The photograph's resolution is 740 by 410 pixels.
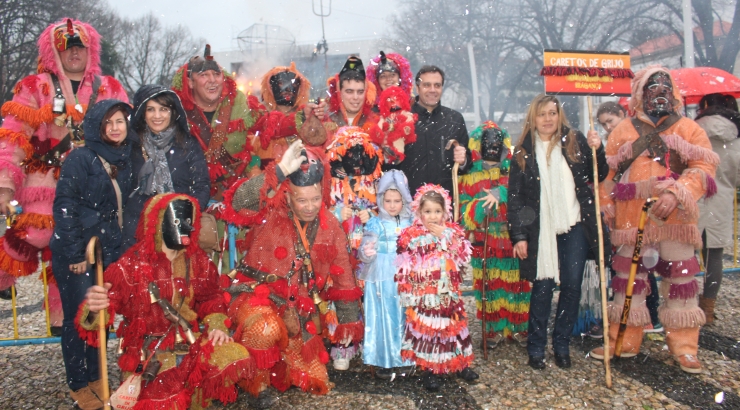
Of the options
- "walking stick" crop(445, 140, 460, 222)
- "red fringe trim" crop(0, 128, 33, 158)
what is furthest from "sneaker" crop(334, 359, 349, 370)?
"red fringe trim" crop(0, 128, 33, 158)

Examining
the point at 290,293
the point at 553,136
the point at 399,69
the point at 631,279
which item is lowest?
the point at 631,279

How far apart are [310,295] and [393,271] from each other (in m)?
0.66

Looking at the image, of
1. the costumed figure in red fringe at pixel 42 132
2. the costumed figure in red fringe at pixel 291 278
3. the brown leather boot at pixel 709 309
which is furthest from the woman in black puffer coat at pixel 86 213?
the brown leather boot at pixel 709 309

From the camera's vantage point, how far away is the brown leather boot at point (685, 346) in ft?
12.7

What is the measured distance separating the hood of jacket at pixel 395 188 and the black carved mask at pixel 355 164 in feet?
0.53

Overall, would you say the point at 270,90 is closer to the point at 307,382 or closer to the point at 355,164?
the point at 355,164

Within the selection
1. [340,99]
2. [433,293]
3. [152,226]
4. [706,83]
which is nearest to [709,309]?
[706,83]

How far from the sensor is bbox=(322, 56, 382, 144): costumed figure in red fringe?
440 cm

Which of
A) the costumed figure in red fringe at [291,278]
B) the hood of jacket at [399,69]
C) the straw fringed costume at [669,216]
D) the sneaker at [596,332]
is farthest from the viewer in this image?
the hood of jacket at [399,69]

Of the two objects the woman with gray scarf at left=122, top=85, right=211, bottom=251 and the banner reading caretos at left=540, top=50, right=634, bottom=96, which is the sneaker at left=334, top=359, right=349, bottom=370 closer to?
the woman with gray scarf at left=122, top=85, right=211, bottom=251

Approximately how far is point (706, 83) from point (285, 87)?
13.7ft

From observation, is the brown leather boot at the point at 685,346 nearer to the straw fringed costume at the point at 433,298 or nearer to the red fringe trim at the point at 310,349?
the straw fringed costume at the point at 433,298

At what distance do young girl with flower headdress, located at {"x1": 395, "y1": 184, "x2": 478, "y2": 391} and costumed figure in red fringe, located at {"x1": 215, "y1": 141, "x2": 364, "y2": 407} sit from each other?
0.41m

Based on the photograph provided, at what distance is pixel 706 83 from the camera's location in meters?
5.10
